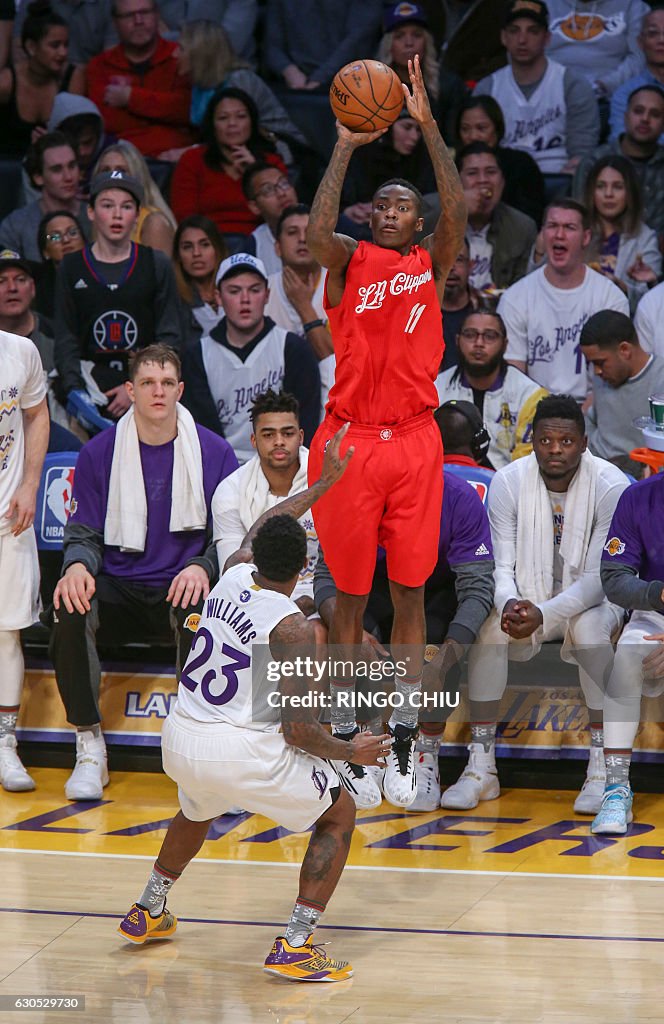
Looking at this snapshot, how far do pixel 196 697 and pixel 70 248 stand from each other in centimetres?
473

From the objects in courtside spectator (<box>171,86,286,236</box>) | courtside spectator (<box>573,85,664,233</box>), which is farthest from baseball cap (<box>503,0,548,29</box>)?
courtside spectator (<box>171,86,286,236</box>)

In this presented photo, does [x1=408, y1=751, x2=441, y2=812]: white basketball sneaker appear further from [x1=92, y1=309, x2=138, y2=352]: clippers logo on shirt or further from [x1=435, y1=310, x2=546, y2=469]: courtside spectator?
[x1=92, y1=309, x2=138, y2=352]: clippers logo on shirt

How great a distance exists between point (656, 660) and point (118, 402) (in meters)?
3.40

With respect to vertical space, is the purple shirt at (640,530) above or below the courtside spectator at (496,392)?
below

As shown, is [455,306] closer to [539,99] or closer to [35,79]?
[539,99]

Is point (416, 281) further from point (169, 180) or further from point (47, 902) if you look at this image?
point (169, 180)

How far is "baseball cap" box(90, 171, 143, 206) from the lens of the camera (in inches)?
346

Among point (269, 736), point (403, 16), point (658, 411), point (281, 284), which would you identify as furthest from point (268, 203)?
point (269, 736)

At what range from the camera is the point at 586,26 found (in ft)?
35.5

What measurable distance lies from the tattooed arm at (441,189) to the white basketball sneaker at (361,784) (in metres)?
1.97

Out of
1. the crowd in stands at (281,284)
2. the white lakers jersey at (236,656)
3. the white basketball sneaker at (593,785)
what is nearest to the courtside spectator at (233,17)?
the crowd in stands at (281,284)

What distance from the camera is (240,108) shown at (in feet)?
32.7

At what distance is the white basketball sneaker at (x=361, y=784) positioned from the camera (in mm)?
6367

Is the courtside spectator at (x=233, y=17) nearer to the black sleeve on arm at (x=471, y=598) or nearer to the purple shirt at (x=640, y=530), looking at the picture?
the black sleeve on arm at (x=471, y=598)
